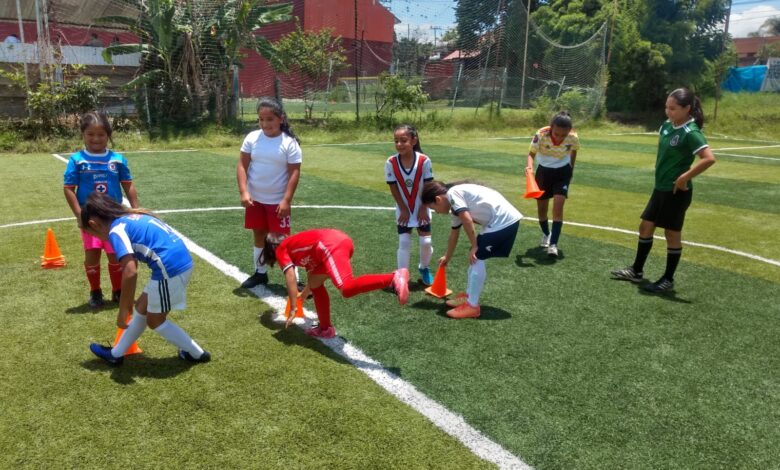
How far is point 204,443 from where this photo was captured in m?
3.33

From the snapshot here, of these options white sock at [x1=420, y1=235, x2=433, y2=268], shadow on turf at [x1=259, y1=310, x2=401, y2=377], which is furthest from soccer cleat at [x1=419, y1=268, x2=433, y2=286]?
shadow on turf at [x1=259, y1=310, x2=401, y2=377]

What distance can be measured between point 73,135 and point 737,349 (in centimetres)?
Answer: 1911

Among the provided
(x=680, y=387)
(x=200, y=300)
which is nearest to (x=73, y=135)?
(x=200, y=300)

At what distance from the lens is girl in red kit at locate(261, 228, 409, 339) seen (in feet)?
14.3

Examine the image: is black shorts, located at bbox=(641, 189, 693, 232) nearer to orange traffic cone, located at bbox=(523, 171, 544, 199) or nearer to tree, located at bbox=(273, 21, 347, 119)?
orange traffic cone, located at bbox=(523, 171, 544, 199)

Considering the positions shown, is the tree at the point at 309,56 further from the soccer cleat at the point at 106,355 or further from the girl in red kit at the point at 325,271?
the soccer cleat at the point at 106,355

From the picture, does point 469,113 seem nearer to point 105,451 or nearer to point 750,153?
point 750,153

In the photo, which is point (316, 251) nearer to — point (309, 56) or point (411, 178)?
point (411, 178)

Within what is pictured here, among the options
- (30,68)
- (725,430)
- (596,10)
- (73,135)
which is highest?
(596,10)

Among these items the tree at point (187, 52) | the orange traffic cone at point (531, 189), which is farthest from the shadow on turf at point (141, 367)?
the tree at point (187, 52)

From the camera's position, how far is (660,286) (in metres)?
6.18

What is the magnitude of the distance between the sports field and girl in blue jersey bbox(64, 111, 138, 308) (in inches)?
20.3

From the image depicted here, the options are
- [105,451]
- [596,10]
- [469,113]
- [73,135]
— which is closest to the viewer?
[105,451]

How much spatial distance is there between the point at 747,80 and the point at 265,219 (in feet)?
146
